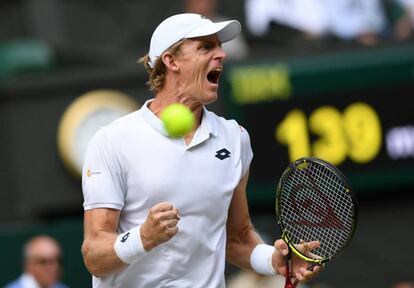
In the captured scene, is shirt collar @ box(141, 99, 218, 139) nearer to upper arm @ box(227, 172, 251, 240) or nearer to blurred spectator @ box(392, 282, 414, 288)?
upper arm @ box(227, 172, 251, 240)

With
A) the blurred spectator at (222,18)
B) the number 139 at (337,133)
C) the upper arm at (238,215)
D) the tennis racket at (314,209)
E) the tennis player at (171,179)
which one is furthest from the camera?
the blurred spectator at (222,18)

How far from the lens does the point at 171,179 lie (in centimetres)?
516

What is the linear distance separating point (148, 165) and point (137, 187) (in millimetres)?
92

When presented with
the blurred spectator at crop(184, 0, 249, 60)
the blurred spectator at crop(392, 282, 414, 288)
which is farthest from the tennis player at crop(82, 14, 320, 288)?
the blurred spectator at crop(184, 0, 249, 60)

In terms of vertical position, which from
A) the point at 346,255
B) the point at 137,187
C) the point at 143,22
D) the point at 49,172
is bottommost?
the point at 346,255

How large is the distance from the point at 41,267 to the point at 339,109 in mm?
2561

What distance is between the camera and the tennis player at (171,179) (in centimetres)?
515

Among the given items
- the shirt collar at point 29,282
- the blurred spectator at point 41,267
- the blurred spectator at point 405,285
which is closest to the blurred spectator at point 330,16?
the blurred spectator at point 405,285

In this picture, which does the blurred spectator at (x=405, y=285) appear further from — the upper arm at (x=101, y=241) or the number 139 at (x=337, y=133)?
the upper arm at (x=101, y=241)

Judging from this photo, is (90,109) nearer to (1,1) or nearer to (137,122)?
(1,1)

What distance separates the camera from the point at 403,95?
1046cm

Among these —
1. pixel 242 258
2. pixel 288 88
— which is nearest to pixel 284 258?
pixel 242 258

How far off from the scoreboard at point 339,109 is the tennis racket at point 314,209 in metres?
4.95

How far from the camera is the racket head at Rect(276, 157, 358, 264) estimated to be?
5254 millimetres
